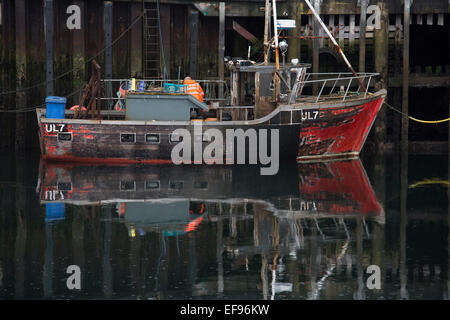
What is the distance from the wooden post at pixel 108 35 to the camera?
25297mm

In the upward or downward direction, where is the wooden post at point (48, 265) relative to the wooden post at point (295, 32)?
downward

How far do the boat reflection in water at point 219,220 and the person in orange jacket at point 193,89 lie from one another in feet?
6.74

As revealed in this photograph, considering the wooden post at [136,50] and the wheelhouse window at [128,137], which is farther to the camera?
the wooden post at [136,50]

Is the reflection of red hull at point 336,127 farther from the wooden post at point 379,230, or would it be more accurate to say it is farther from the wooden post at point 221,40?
the wooden post at point 221,40

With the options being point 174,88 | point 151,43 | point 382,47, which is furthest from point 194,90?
point 382,47

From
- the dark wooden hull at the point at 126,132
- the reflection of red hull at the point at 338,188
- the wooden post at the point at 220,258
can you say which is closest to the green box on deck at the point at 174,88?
the dark wooden hull at the point at 126,132

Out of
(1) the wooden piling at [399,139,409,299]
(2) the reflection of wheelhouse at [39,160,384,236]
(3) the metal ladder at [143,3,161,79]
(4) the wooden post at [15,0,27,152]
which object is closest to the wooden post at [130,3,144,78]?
(3) the metal ladder at [143,3,161,79]

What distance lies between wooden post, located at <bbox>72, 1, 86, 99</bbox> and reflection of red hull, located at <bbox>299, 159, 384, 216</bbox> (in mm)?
6754

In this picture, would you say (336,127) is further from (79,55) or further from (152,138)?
(79,55)

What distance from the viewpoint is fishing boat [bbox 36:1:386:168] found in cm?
2361

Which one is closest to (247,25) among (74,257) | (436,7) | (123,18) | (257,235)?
(123,18)

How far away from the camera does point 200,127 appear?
932 inches

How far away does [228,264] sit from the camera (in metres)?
13.5

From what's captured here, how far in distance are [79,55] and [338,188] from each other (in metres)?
9.10
